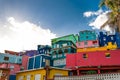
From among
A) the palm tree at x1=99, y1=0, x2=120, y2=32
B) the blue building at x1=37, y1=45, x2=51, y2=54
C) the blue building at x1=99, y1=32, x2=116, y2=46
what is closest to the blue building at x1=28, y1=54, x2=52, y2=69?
the blue building at x1=37, y1=45, x2=51, y2=54

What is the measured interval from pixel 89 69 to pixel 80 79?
2435 centimetres

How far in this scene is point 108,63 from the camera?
38938 mm

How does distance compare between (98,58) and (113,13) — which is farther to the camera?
(98,58)

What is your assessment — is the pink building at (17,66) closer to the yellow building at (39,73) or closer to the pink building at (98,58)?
the pink building at (98,58)

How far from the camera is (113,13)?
1845 centimetres

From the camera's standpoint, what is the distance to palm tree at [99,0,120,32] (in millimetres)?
17969

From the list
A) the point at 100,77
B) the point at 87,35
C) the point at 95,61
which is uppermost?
the point at 87,35

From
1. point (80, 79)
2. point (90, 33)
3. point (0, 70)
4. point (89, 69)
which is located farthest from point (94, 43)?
point (80, 79)

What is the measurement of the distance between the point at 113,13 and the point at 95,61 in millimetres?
23305

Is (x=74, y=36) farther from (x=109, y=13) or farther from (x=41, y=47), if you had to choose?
(x=109, y=13)

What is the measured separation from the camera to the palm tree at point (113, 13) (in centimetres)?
1797

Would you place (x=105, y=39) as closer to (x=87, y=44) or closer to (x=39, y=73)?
(x=87, y=44)

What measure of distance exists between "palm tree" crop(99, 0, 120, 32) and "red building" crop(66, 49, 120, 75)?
61.0ft

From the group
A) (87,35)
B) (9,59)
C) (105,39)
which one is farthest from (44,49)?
(105,39)
